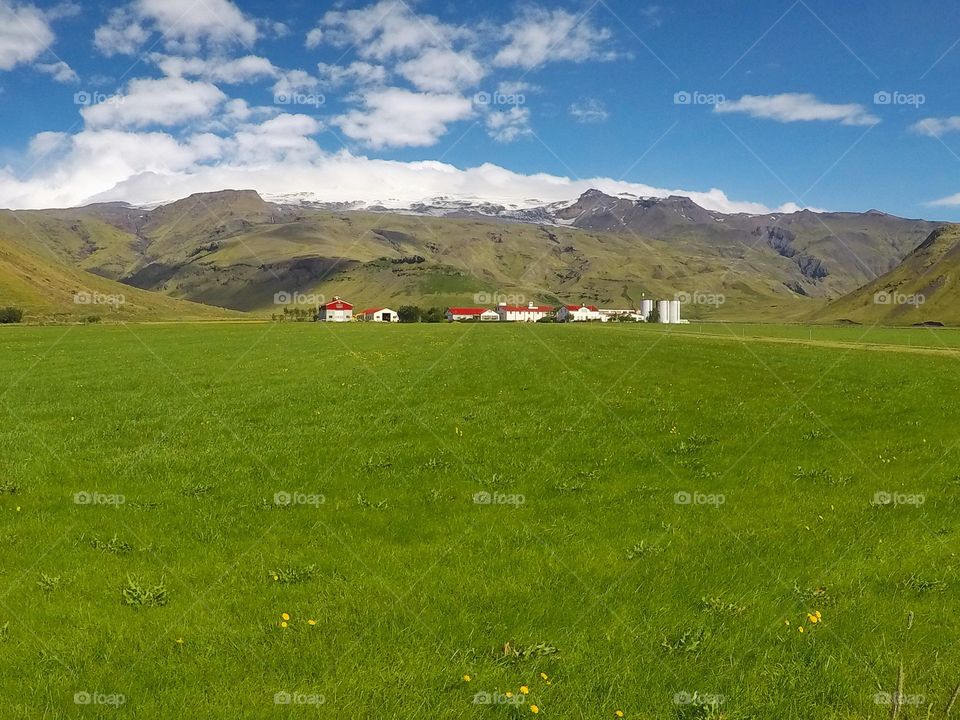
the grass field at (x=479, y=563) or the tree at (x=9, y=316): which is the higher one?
the tree at (x=9, y=316)

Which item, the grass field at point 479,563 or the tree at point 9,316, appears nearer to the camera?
the grass field at point 479,563

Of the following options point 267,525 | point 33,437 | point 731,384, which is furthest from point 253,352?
point 267,525

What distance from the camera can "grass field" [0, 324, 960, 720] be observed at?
7.53 m

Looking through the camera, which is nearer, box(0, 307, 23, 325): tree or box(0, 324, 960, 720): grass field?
box(0, 324, 960, 720): grass field

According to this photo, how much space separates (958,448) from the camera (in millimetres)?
18438

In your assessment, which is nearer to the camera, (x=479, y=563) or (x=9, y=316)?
(x=479, y=563)

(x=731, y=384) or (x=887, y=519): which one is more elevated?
(x=731, y=384)

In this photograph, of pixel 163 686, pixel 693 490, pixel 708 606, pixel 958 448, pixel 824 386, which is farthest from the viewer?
pixel 824 386

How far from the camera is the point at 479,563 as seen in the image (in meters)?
10.7

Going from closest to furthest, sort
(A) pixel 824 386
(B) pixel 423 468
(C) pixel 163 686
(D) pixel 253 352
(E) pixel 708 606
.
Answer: (C) pixel 163 686 → (E) pixel 708 606 → (B) pixel 423 468 → (A) pixel 824 386 → (D) pixel 253 352

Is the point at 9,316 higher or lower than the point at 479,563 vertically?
higher

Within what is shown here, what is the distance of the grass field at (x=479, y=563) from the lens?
24.7ft

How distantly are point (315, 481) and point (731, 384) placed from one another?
900 inches

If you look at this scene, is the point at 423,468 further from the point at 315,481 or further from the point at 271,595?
the point at 271,595
